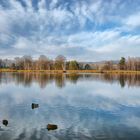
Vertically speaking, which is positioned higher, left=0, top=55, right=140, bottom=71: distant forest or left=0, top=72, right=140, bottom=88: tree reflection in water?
left=0, top=55, right=140, bottom=71: distant forest

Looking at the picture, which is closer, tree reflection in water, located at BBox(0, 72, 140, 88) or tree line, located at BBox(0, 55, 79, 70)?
tree reflection in water, located at BBox(0, 72, 140, 88)

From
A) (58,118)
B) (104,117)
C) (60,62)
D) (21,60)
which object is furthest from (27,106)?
(21,60)

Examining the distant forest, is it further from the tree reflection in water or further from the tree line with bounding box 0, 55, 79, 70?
the tree reflection in water

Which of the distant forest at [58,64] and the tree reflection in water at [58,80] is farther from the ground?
the distant forest at [58,64]

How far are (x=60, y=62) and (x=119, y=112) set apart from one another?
9070 centimetres

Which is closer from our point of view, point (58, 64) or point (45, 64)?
point (58, 64)

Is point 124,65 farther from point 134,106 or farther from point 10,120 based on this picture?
point 10,120

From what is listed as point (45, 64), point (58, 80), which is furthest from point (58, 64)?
point (58, 80)

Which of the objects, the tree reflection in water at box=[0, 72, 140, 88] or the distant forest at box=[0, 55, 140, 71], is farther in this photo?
the distant forest at box=[0, 55, 140, 71]

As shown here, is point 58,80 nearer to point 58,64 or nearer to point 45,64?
point 58,64

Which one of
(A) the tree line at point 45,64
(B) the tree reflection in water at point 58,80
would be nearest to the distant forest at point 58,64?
(A) the tree line at point 45,64

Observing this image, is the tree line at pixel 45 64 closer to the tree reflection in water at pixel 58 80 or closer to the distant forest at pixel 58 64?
the distant forest at pixel 58 64

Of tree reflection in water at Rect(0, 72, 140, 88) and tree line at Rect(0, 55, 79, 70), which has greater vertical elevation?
tree line at Rect(0, 55, 79, 70)

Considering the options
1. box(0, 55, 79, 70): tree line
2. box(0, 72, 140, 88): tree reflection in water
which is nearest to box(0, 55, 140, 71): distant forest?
box(0, 55, 79, 70): tree line
